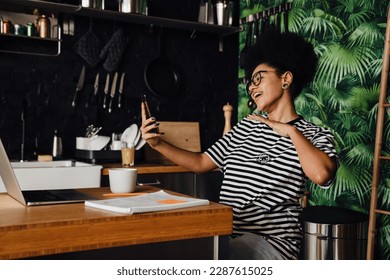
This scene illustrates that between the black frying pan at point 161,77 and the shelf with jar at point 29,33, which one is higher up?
the shelf with jar at point 29,33

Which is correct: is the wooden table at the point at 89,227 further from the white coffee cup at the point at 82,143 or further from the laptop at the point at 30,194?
the white coffee cup at the point at 82,143

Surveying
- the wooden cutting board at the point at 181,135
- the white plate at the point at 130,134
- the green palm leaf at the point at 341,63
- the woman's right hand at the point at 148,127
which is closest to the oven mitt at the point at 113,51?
the white plate at the point at 130,134

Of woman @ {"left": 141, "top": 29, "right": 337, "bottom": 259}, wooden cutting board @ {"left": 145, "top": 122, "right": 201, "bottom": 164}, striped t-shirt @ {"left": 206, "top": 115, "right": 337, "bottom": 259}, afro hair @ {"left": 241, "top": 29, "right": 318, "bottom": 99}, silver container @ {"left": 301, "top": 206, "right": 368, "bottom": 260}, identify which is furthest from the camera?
wooden cutting board @ {"left": 145, "top": 122, "right": 201, "bottom": 164}

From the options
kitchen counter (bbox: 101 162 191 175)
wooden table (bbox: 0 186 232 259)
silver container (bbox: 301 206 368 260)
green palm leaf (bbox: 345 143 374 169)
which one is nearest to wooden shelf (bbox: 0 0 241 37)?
kitchen counter (bbox: 101 162 191 175)

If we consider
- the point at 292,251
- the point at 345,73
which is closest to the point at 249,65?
the point at 292,251

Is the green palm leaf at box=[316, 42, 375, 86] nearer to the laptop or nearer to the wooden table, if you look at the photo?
the wooden table

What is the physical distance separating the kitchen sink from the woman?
0.99 metres

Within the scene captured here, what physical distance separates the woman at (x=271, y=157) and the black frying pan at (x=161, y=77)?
1745mm

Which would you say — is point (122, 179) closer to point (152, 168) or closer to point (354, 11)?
point (152, 168)

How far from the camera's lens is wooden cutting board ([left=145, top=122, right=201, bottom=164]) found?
3.93 meters

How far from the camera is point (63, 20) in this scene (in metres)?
3.58

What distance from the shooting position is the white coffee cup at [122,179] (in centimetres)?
160

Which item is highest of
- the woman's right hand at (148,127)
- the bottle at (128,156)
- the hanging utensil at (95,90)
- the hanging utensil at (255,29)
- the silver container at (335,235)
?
the hanging utensil at (255,29)
